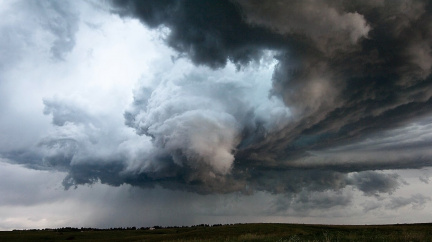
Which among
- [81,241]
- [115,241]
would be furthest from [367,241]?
[81,241]

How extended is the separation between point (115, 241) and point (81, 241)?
361 inches

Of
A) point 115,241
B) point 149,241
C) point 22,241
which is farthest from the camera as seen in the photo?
point 22,241

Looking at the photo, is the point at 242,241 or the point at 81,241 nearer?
the point at 242,241

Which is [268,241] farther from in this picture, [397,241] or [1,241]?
[1,241]

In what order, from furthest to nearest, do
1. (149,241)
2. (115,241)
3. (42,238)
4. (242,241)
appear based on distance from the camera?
(42,238) → (115,241) → (149,241) → (242,241)

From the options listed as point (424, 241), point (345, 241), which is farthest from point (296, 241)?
point (424, 241)

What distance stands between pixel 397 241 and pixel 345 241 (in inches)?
184

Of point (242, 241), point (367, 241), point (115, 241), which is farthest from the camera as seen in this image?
point (115, 241)

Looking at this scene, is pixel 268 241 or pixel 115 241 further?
pixel 115 241

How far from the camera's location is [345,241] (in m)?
27.0

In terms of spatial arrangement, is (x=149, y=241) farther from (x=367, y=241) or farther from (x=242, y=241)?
(x=367, y=241)

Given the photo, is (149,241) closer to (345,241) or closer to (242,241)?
(242,241)

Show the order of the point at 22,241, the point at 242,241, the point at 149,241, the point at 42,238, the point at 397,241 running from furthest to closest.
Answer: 1. the point at 42,238
2. the point at 22,241
3. the point at 149,241
4. the point at 242,241
5. the point at 397,241

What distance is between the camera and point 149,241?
63.8m
